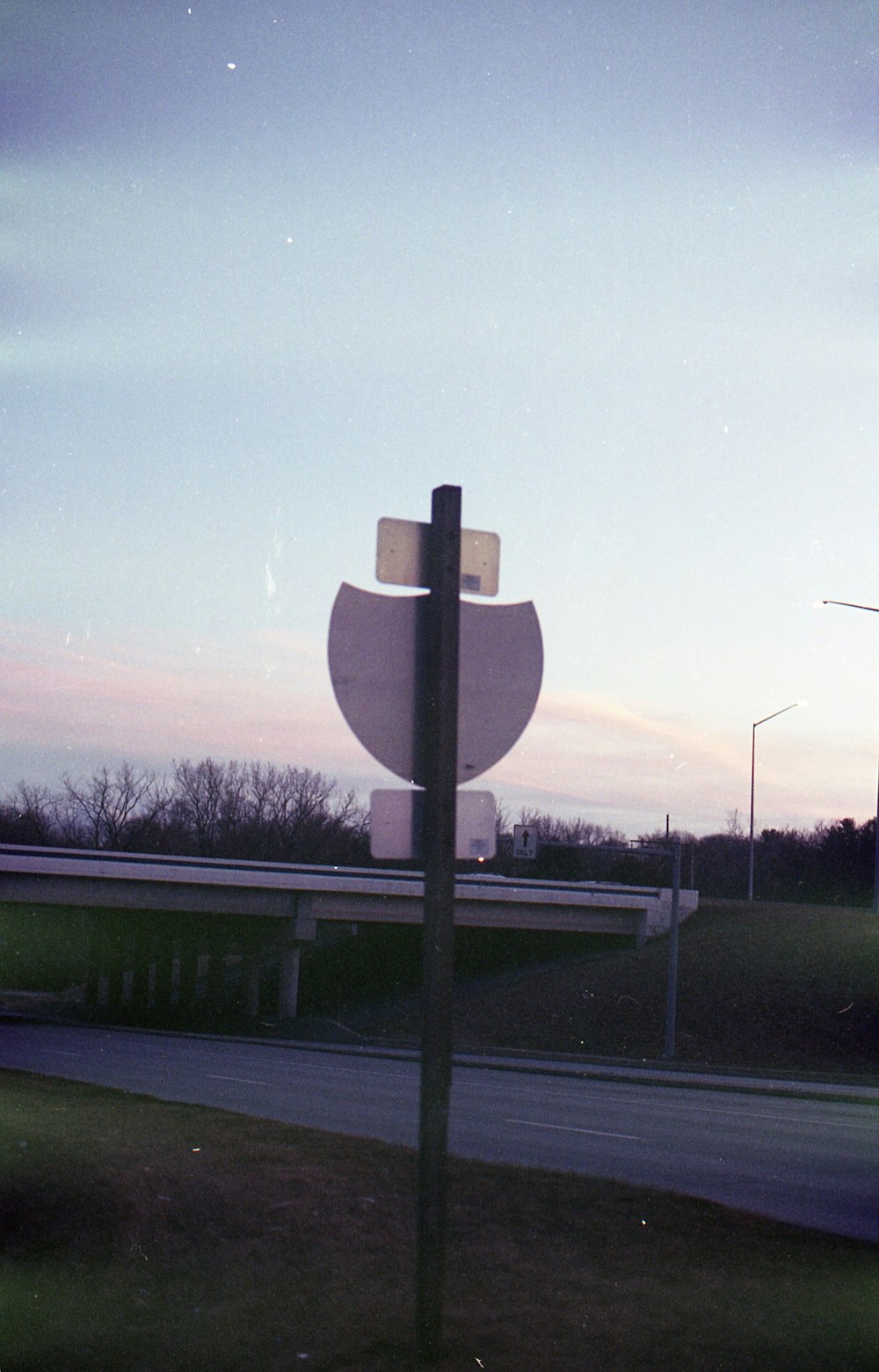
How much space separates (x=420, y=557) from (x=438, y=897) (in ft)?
4.49

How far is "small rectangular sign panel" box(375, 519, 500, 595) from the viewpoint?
547cm

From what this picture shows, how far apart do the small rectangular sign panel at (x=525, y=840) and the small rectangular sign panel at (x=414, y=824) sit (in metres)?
28.5

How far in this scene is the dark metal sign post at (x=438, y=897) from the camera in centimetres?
508

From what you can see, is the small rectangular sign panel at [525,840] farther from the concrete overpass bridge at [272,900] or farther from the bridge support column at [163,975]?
the bridge support column at [163,975]

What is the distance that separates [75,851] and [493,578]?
55025mm

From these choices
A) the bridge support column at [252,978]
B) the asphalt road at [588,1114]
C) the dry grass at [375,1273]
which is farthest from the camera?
the bridge support column at [252,978]

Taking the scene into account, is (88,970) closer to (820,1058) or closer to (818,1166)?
(820,1058)

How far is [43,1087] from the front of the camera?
689 inches

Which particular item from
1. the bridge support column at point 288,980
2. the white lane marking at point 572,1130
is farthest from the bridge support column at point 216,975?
the white lane marking at point 572,1130

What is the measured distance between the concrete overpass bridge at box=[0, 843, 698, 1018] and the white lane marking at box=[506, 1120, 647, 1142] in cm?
3139

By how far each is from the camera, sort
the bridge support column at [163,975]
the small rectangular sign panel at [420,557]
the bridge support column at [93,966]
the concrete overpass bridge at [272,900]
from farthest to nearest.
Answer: the bridge support column at [163,975] → the bridge support column at [93,966] → the concrete overpass bridge at [272,900] → the small rectangular sign panel at [420,557]

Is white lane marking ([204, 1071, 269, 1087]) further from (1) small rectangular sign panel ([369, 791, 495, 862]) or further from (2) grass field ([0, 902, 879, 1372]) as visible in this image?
(1) small rectangular sign panel ([369, 791, 495, 862])

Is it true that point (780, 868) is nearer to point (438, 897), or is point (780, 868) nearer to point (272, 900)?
point (272, 900)

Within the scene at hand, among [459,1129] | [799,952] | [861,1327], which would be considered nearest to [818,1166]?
[459,1129]
